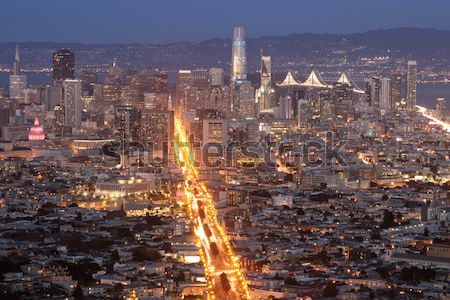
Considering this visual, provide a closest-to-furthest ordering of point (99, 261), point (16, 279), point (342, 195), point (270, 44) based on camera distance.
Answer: point (16, 279) < point (99, 261) < point (342, 195) < point (270, 44)

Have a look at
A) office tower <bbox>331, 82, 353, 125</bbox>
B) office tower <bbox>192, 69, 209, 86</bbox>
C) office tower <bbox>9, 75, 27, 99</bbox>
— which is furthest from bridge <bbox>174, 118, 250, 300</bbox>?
office tower <bbox>9, 75, 27, 99</bbox>

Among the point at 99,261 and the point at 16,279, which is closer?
the point at 16,279

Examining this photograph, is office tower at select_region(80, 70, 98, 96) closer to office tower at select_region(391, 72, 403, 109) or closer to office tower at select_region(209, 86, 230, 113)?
office tower at select_region(209, 86, 230, 113)

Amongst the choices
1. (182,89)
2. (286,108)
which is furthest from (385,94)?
(182,89)

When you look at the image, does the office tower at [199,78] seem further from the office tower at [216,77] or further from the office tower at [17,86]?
the office tower at [17,86]

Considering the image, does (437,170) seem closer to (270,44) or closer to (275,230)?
(275,230)

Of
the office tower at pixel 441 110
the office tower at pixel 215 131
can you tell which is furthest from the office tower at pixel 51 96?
the office tower at pixel 441 110

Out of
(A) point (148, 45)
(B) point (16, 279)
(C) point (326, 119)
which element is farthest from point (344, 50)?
(B) point (16, 279)

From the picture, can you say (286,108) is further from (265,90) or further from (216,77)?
(216,77)
